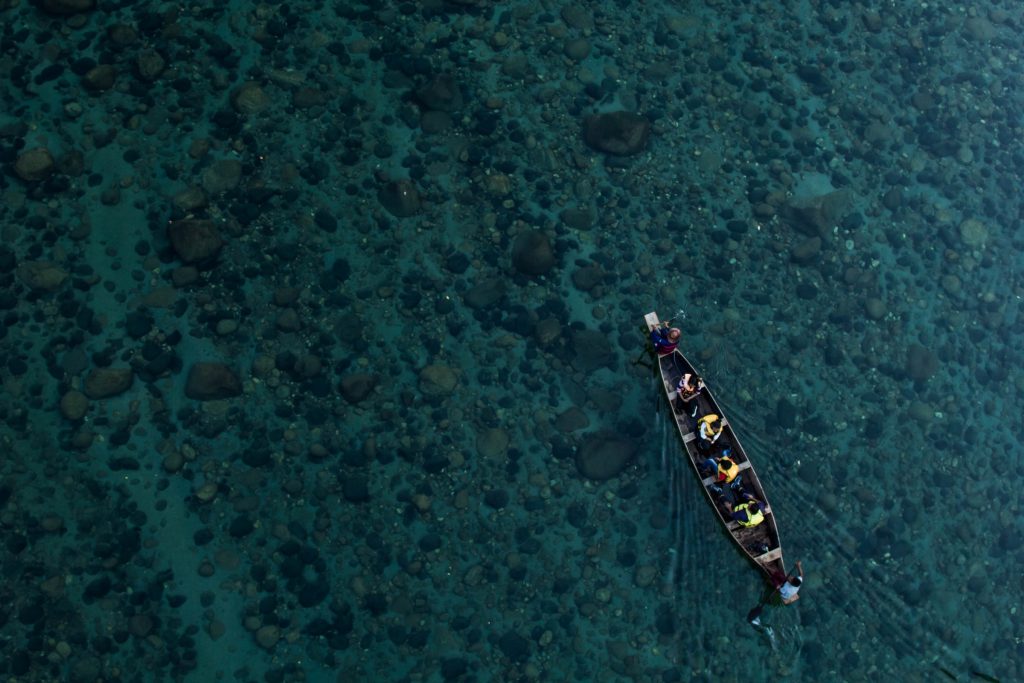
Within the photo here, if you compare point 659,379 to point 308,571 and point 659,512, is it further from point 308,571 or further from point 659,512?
point 308,571

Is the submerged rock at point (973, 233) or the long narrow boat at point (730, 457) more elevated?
the submerged rock at point (973, 233)

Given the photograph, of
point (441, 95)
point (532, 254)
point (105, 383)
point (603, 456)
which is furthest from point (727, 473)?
point (105, 383)

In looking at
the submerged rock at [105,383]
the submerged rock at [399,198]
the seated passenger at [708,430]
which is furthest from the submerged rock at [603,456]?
the submerged rock at [105,383]

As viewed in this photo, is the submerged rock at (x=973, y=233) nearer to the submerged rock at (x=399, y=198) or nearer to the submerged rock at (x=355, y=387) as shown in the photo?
the submerged rock at (x=399, y=198)

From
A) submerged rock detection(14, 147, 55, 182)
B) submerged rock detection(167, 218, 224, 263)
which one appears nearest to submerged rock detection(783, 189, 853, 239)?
submerged rock detection(167, 218, 224, 263)

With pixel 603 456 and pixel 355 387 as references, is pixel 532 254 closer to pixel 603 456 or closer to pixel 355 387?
pixel 603 456

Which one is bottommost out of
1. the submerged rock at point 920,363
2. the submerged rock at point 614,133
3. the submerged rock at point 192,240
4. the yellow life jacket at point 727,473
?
the yellow life jacket at point 727,473

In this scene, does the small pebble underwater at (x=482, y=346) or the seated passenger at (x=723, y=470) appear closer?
the small pebble underwater at (x=482, y=346)

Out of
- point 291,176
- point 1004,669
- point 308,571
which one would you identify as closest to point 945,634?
point 1004,669
